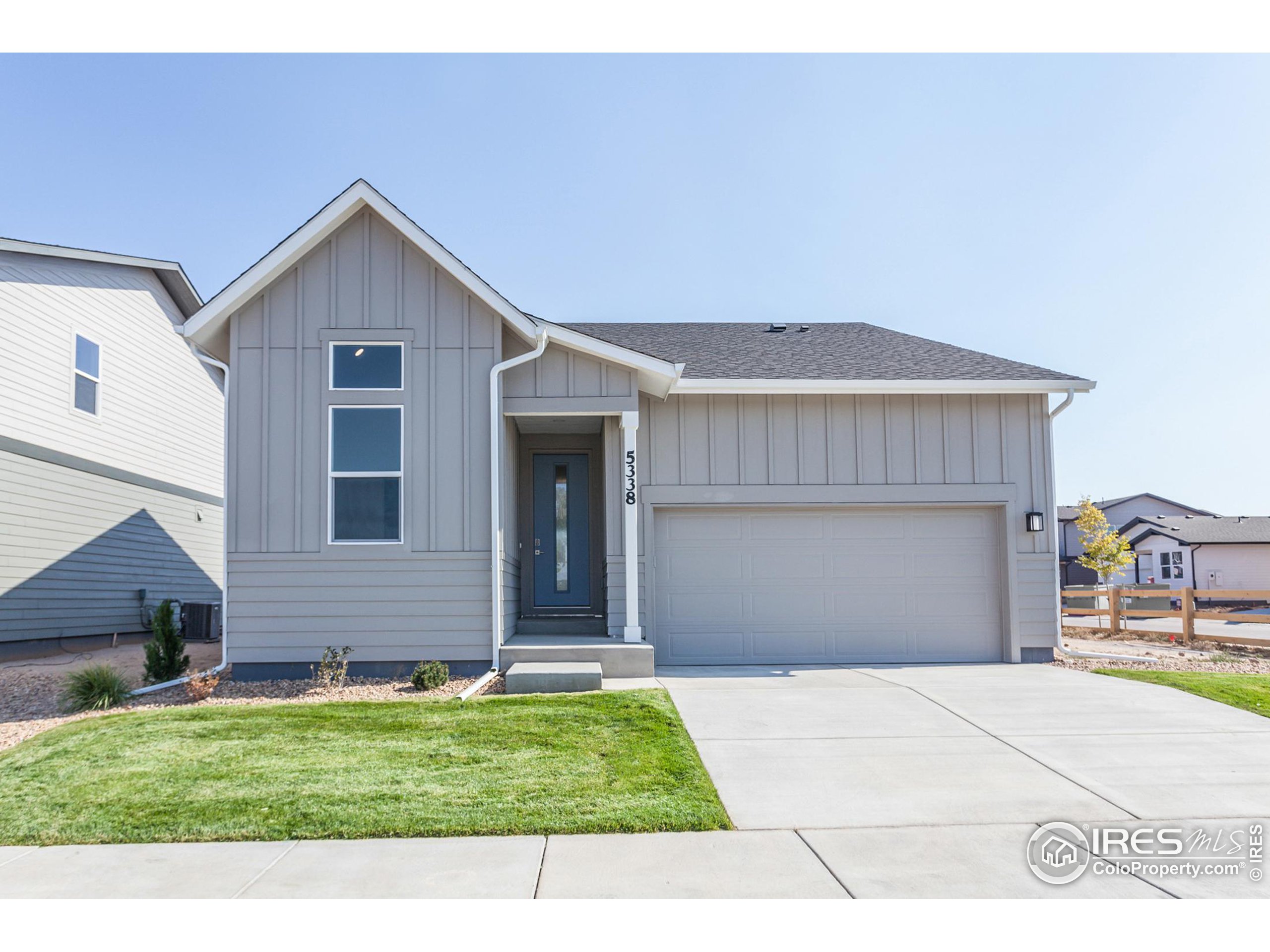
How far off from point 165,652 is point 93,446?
606 centimetres

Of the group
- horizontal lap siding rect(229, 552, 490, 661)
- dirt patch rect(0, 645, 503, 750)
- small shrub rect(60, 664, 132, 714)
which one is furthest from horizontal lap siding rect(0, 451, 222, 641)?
horizontal lap siding rect(229, 552, 490, 661)

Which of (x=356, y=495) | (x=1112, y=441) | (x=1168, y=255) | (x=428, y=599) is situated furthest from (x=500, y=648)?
Result: (x=1112, y=441)

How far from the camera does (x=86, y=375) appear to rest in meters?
13.7

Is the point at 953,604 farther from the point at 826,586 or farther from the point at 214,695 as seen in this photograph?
the point at 214,695

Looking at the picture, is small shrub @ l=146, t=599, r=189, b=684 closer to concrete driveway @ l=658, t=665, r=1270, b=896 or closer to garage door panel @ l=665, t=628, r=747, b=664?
→ concrete driveway @ l=658, t=665, r=1270, b=896

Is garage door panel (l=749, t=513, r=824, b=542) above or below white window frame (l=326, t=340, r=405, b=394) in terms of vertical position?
below

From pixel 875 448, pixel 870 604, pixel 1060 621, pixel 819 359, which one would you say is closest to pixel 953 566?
pixel 870 604

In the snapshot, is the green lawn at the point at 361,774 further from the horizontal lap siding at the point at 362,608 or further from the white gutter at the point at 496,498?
the white gutter at the point at 496,498

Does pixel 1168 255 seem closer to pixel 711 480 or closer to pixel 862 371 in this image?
pixel 862 371

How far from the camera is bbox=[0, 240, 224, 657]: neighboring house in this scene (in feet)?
40.3

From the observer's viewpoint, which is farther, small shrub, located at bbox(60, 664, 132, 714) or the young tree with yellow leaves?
the young tree with yellow leaves

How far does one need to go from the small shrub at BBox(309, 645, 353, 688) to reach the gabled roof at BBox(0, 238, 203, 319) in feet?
26.6

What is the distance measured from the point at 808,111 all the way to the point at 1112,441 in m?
26.7

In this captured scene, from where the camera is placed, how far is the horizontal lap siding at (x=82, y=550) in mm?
12188
